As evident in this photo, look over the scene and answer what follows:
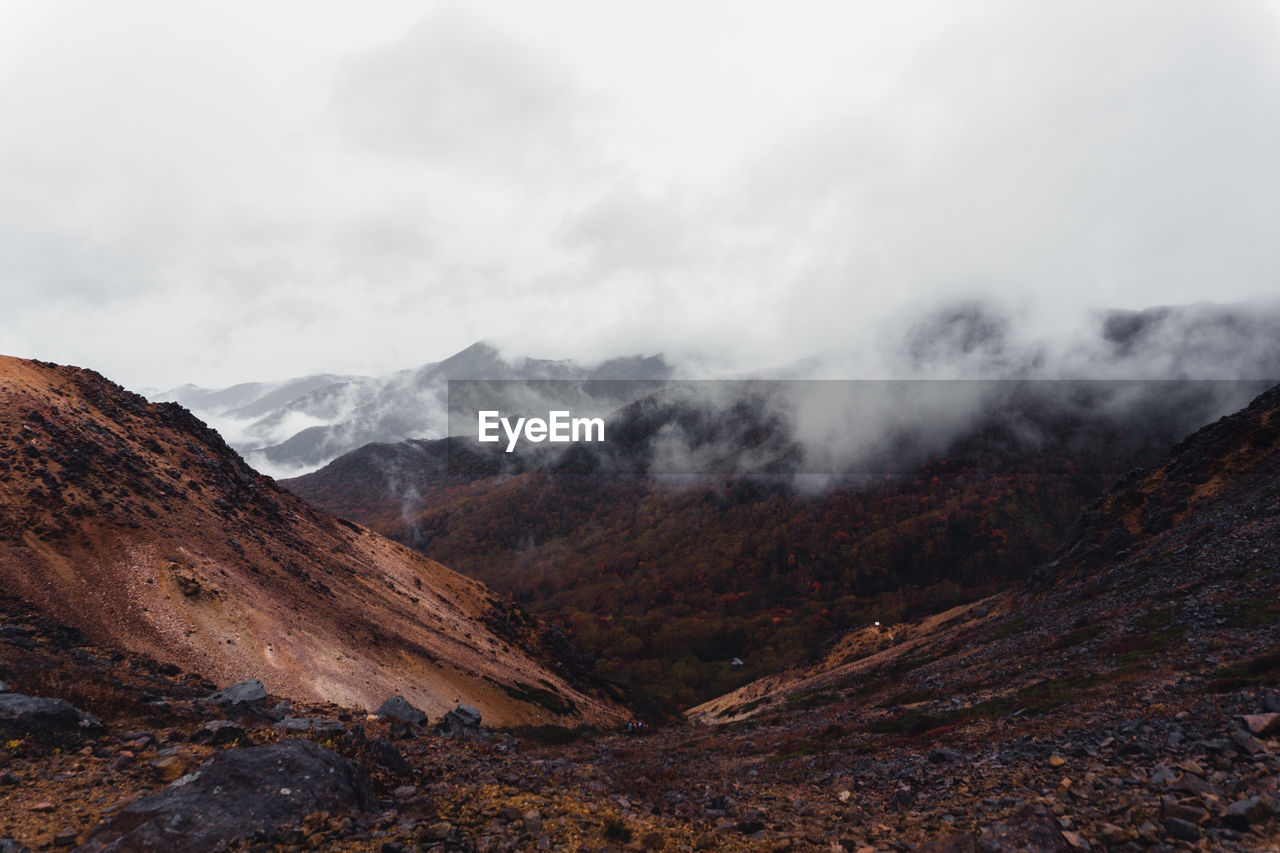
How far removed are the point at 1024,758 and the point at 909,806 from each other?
4814mm

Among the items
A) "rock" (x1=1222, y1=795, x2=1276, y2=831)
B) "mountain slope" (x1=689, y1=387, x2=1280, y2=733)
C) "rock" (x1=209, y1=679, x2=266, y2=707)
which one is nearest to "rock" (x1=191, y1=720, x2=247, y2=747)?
"rock" (x1=209, y1=679, x2=266, y2=707)

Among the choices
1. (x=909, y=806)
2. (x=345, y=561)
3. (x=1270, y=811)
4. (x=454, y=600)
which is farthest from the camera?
(x=454, y=600)

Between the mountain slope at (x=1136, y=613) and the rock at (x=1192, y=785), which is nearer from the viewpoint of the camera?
the rock at (x=1192, y=785)

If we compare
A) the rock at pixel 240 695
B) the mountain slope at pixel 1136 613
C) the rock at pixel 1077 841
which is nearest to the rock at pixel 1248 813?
the rock at pixel 1077 841

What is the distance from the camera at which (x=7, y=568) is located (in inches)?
1030

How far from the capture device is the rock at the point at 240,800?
828 cm

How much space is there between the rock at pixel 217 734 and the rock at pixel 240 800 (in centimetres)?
286

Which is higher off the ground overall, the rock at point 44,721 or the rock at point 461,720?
the rock at point 44,721

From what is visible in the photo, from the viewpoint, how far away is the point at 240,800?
941 cm

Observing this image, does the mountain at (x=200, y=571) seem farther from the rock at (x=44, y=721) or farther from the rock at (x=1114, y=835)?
the rock at (x=1114, y=835)

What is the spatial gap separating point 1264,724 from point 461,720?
33901 millimetres

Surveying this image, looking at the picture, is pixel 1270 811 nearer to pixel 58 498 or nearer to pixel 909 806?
pixel 909 806

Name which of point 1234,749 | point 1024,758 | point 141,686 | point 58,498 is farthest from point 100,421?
point 1234,749

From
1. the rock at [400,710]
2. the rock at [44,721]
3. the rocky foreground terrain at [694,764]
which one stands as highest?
the rock at [44,721]
